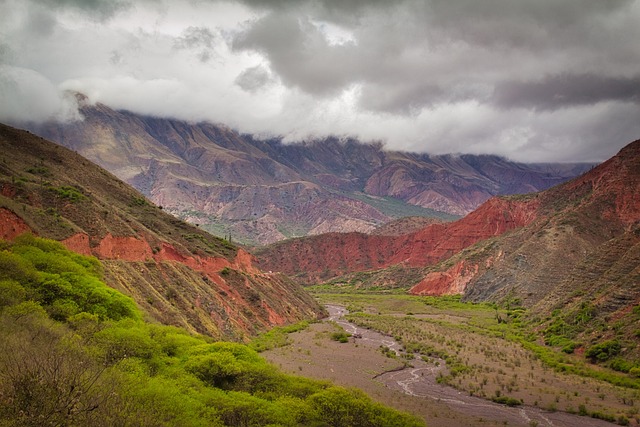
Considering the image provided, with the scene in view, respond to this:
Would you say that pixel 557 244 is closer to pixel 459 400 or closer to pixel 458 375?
pixel 458 375

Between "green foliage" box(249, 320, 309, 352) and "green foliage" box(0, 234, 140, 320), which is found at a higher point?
"green foliage" box(0, 234, 140, 320)

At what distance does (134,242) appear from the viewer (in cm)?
5909

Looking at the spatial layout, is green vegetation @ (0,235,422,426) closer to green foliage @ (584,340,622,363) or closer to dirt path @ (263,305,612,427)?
dirt path @ (263,305,612,427)

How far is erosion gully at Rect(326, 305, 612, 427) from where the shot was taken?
116 ft

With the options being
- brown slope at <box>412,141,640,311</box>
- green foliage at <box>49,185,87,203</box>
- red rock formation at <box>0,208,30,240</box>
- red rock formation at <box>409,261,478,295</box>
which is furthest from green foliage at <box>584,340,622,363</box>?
red rock formation at <box>409,261,478,295</box>

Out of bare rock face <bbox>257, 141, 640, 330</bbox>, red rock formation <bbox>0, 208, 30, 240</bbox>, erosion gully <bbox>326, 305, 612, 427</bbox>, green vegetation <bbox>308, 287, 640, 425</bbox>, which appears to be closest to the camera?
erosion gully <bbox>326, 305, 612, 427</bbox>

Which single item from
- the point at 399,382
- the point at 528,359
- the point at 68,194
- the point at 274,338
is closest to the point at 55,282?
the point at 68,194

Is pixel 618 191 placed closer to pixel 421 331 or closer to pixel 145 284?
pixel 421 331

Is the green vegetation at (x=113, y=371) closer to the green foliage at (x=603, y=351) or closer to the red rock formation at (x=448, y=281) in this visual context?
the green foliage at (x=603, y=351)

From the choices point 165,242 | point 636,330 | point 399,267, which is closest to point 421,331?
point 636,330

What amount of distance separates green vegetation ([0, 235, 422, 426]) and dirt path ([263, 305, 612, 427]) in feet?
32.3

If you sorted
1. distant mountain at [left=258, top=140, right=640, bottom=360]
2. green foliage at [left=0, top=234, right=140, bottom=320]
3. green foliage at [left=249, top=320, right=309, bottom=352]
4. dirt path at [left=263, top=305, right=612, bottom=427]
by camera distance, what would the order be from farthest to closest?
1. distant mountain at [left=258, top=140, right=640, bottom=360]
2. green foliage at [left=249, top=320, right=309, bottom=352]
3. dirt path at [left=263, top=305, right=612, bottom=427]
4. green foliage at [left=0, top=234, right=140, bottom=320]

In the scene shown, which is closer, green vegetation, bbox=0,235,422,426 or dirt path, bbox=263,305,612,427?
green vegetation, bbox=0,235,422,426

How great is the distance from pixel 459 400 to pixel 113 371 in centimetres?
2851
